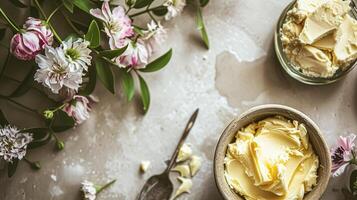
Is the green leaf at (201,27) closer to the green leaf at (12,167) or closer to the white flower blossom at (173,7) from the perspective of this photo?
the white flower blossom at (173,7)

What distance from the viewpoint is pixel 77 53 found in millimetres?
1045

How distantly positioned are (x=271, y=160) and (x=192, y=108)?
0.19 meters

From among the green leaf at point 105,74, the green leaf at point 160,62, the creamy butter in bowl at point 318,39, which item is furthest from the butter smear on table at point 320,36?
the green leaf at point 105,74

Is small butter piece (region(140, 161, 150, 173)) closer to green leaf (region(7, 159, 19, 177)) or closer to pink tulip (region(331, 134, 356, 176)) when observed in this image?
green leaf (region(7, 159, 19, 177))

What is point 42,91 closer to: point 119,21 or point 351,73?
point 119,21

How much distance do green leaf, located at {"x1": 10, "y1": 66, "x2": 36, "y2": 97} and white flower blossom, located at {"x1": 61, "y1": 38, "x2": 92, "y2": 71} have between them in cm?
15

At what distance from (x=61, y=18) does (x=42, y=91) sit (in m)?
0.14

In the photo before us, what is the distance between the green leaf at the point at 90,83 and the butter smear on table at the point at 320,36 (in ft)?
1.16

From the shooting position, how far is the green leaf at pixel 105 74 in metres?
1.15

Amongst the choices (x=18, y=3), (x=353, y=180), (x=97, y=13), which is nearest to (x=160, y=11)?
(x=97, y=13)

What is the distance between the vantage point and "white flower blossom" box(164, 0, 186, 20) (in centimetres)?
117

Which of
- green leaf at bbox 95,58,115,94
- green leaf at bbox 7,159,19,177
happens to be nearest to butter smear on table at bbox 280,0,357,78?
green leaf at bbox 95,58,115,94

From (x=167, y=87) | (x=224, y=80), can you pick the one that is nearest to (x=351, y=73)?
(x=224, y=80)

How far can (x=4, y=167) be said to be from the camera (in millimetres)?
1221
